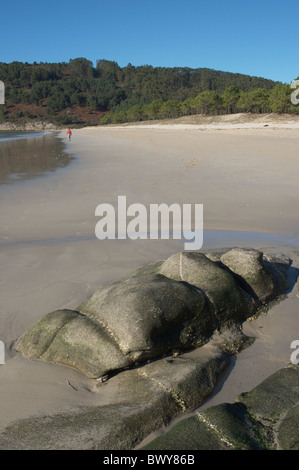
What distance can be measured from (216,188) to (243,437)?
8.13m

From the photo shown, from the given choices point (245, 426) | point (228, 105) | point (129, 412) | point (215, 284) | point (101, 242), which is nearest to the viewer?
point (245, 426)

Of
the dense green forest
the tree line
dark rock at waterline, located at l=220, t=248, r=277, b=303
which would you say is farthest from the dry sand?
the dense green forest

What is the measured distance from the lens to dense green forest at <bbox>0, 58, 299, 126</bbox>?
208 ft

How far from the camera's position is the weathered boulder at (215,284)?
11.8 ft

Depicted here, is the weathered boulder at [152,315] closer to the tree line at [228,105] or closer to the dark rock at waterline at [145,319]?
the dark rock at waterline at [145,319]

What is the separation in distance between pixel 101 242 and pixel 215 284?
2.91 m

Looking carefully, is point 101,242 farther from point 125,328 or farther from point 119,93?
point 119,93

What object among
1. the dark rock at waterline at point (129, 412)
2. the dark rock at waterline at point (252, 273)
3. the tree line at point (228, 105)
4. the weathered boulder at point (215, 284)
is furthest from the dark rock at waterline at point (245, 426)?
the tree line at point (228, 105)

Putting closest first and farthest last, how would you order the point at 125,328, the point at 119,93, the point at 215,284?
1. the point at 125,328
2. the point at 215,284
3. the point at 119,93

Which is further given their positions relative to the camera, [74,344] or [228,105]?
[228,105]

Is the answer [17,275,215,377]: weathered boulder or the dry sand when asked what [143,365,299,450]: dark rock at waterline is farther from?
[17,275,215,377]: weathered boulder

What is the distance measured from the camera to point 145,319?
118 inches

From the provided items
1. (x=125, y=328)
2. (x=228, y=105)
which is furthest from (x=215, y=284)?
(x=228, y=105)

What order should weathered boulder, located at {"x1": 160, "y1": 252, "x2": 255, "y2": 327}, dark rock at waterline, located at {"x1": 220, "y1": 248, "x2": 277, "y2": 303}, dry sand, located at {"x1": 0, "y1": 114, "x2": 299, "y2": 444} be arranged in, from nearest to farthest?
dry sand, located at {"x1": 0, "y1": 114, "x2": 299, "y2": 444}
weathered boulder, located at {"x1": 160, "y1": 252, "x2": 255, "y2": 327}
dark rock at waterline, located at {"x1": 220, "y1": 248, "x2": 277, "y2": 303}
